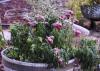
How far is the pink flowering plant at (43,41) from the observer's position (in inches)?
137

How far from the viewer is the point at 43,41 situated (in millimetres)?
3650

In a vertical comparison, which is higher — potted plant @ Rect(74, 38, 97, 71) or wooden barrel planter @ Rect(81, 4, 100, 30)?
potted plant @ Rect(74, 38, 97, 71)

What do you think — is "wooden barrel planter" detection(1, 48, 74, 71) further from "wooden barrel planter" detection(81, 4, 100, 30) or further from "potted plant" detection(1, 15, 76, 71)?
"wooden barrel planter" detection(81, 4, 100, 30)

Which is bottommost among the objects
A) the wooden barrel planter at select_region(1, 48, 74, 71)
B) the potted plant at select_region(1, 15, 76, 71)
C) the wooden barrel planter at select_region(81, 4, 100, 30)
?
the wooden barrel planter at select_region(81, 4, 100, 30)

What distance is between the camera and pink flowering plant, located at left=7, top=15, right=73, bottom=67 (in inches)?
137

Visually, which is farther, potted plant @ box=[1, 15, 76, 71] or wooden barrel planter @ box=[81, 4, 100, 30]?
wooden barrel planter @ box=[81, 4, 100, 30]

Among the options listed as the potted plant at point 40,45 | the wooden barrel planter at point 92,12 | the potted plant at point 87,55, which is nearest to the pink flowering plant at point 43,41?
the potted plant at point 40,45

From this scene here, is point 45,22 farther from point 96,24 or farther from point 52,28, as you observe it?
point 96,24

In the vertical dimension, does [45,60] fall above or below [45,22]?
below

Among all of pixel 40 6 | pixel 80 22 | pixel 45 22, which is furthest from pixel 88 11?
pixel 45 22

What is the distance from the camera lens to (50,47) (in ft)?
11.6

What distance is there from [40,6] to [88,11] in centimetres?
169

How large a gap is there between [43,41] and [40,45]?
0.08 metres

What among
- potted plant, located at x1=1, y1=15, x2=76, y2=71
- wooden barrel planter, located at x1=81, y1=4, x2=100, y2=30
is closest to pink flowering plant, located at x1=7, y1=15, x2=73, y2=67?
potted plant, located at x1=1, y1=15, x2=76, y2=71
